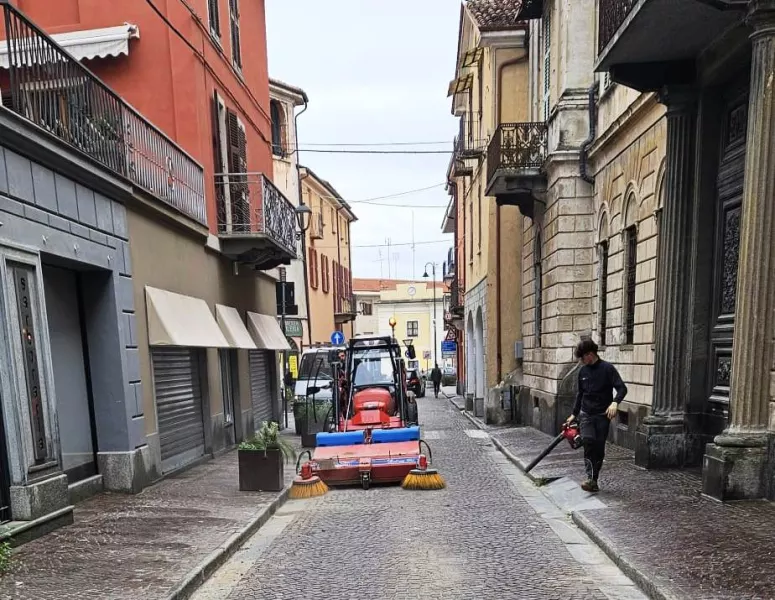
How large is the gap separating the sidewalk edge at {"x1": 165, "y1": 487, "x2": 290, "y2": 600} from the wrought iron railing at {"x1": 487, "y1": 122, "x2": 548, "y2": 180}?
10035 mm

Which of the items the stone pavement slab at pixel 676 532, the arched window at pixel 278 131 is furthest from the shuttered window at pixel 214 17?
the arched window at pixel 278 131

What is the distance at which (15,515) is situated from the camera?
251 inches

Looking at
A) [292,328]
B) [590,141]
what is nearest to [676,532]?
[590,141]

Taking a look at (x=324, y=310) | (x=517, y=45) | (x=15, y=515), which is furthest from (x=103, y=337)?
(x=324, y=310)

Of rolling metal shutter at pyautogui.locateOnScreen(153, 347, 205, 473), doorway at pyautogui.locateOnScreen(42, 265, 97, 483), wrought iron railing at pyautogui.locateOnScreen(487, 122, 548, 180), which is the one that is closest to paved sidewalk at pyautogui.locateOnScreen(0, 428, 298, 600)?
doorway at pyautogui.locateOnScreen(42, 265, 97, 483)

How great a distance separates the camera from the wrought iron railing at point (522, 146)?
49.8 feet

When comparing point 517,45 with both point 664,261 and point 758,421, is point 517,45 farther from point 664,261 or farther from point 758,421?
point 758,421

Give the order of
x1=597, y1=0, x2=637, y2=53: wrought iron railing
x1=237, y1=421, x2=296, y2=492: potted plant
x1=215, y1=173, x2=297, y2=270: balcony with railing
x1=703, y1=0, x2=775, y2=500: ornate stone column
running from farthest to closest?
x1=215, y1=173, x2=297, y2=270: balcony with railing → x1=237, y1=421, x2=296, y2=492: potted plant → x1=597, y1=0, x2=637, y2=53: wrought iron railing → x1=703, y1=0, x2=775, y2=500: ornate stone column

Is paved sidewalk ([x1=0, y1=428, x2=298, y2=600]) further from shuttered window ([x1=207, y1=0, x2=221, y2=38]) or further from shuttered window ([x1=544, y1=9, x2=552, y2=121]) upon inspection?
shuttered window ([x1=544, y1=9, x2=552, y2=121])

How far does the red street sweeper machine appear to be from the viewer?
920cm

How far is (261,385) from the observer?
1750 cm

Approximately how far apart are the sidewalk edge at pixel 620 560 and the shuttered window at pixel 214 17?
37.5 feet

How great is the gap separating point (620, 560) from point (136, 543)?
4.42 metres

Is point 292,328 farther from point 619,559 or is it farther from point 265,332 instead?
point 619,559
